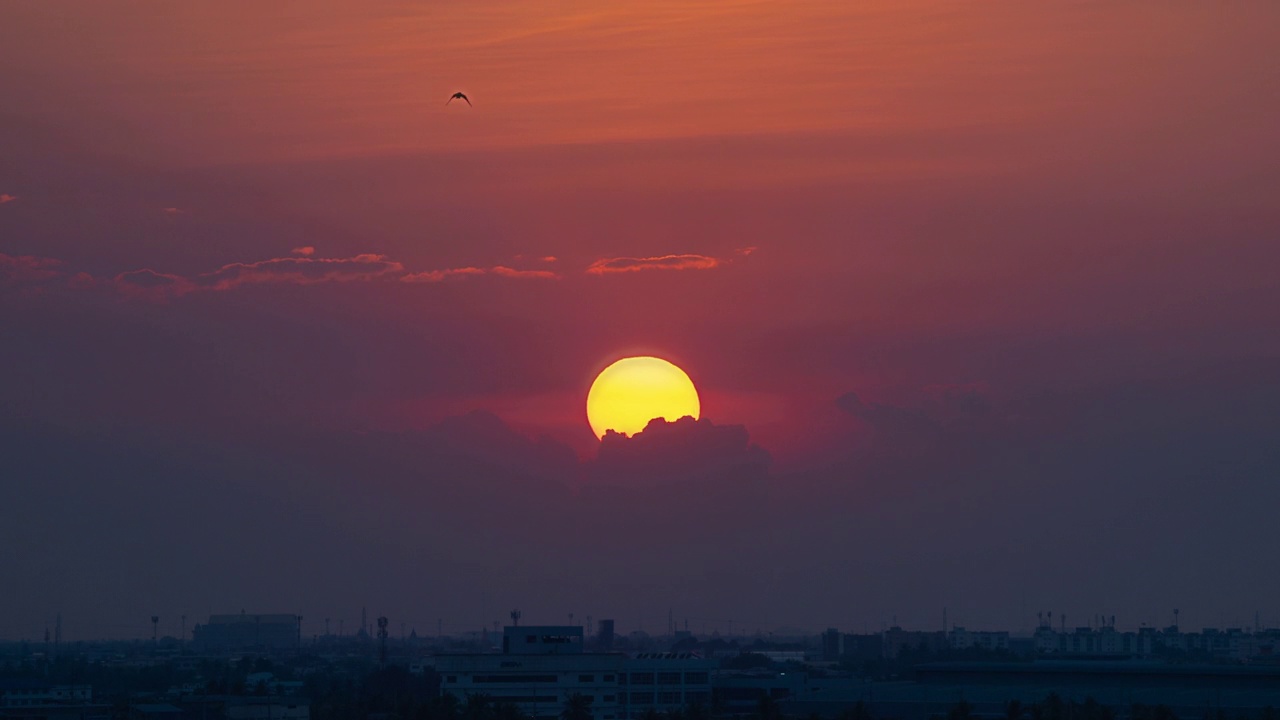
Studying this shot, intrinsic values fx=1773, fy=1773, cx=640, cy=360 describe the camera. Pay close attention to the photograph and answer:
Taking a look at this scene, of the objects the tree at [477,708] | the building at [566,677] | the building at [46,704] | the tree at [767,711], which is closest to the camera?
the tree at [477,708]

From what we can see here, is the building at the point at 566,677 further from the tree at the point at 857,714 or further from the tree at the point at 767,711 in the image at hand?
the tree at the point at 857,714

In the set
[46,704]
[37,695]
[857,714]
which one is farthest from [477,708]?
[37,695]

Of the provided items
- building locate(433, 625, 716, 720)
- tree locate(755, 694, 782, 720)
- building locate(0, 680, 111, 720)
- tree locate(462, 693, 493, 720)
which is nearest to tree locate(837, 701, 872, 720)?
tree locate(755, 694, 782, 720)

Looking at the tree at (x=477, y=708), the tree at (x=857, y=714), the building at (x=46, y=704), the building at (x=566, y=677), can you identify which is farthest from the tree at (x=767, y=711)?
the building at (x=46, y=704)

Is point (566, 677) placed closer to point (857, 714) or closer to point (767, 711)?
point (767, 711)


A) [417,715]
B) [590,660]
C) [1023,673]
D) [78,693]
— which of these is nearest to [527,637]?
[590,660]

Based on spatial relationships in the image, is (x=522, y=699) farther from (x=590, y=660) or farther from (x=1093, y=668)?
(x=1093, y=668)

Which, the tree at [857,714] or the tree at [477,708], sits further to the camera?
the tree at [857,714]

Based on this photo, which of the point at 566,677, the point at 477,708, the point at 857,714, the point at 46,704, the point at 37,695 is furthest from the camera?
the point at 37,695

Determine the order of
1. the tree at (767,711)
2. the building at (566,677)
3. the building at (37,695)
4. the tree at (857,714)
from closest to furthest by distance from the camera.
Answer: the tree at (857,714) < the tree at (767,711) < the building at (566,677) < the building at (37,695)
